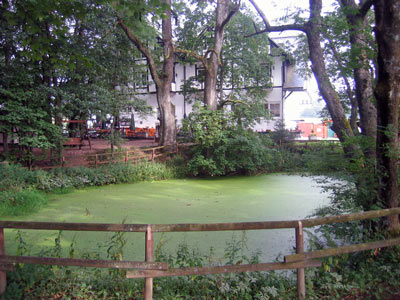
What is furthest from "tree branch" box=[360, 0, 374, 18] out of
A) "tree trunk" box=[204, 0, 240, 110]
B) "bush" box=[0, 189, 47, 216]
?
"tree trunk" box=[204, 0, 240, 110]

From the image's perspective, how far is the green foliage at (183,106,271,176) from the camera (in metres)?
13.8

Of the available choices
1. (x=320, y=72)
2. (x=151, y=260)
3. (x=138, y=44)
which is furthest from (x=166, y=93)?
(x=151, y=260)

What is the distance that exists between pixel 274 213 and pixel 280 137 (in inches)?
418

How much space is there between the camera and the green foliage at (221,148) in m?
13.8

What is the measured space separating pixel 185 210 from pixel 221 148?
19.5ft

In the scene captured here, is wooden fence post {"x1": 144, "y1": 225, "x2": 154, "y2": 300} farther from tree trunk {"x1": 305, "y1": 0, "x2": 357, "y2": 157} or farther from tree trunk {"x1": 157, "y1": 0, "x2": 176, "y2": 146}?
tree trunk {"x1": 157, "y1": 0, "x2": 176, "y2": 146}

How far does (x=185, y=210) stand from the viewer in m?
8.18

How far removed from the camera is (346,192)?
4.95 meters

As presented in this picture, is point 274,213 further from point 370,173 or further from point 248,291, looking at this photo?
point 248,291

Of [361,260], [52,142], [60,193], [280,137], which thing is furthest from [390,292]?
[280,137]

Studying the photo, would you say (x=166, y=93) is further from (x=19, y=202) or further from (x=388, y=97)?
(x=388, y=97)

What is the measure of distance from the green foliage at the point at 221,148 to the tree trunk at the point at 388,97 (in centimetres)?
935

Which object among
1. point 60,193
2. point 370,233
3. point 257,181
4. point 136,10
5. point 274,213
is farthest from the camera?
point 257,181

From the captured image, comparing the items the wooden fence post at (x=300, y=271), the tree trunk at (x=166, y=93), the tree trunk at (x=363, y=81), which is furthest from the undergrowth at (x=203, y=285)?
the tree trunk at (x=166, y=93)
